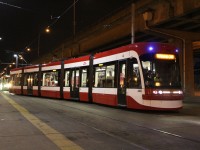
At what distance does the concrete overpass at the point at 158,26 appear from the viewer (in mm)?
25922

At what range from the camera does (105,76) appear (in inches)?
809

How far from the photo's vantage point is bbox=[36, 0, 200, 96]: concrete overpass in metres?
25.9

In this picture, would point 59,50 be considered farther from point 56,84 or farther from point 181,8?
point 181,8

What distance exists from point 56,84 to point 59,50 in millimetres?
30353

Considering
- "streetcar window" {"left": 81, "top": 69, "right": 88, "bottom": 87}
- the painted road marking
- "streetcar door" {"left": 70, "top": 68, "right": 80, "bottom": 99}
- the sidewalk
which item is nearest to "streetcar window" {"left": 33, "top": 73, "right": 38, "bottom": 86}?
"streetcar door" {"left": 70, "top": 68, "right": 80, "bottom": 99}

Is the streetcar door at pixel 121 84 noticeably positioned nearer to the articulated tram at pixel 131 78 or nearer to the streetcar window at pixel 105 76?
the articulated tram at pixel 131 78

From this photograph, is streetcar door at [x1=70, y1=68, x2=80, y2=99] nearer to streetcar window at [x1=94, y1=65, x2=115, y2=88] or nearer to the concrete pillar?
streetcar window at [x1=94, y1=65, x2=115, y2=88]

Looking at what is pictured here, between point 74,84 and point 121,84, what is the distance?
23.7ft

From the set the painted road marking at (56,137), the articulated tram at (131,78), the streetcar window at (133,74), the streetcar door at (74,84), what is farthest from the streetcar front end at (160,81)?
the streetcar door at (74,84)

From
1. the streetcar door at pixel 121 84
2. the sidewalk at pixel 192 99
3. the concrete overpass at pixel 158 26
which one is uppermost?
the concrete overpass at pixel 158 26

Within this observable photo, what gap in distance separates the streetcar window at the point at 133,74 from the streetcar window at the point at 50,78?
12.0 meters

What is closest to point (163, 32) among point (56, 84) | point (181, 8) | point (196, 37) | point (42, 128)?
point (196, 37)

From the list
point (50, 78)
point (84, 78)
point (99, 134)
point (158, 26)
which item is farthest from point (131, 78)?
point (50, 78)

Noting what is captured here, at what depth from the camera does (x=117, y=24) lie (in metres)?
34.4
